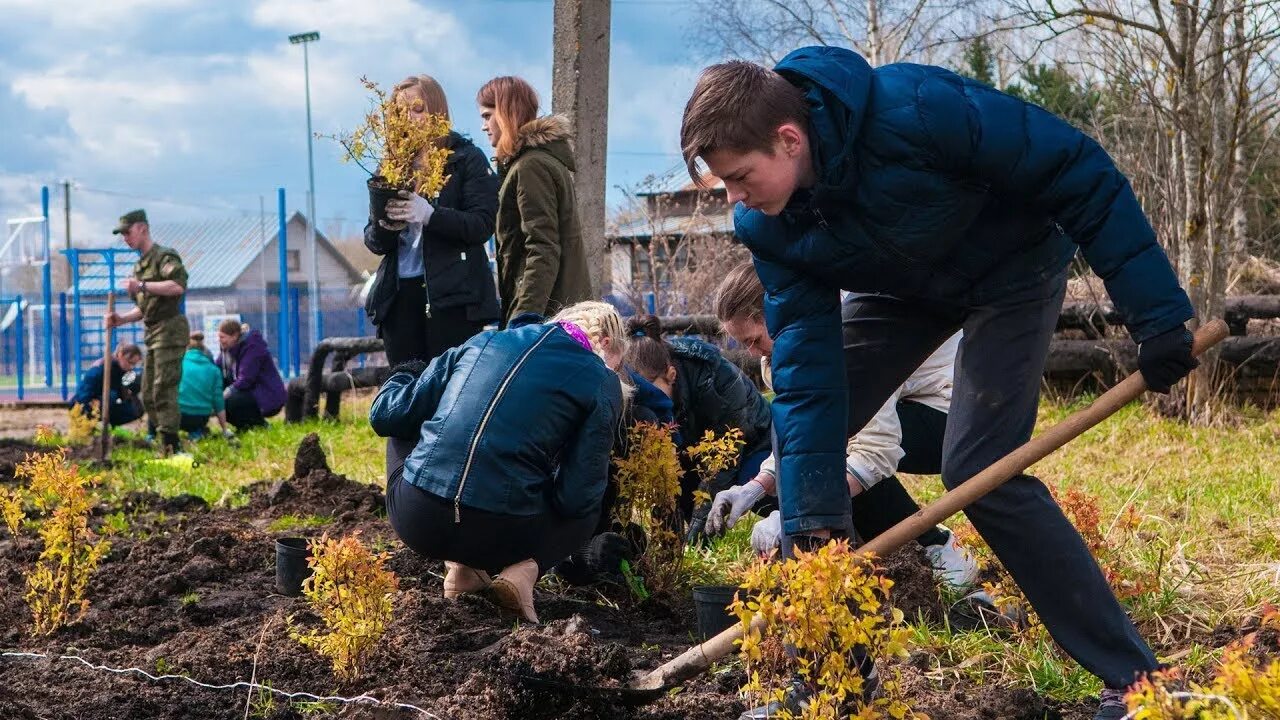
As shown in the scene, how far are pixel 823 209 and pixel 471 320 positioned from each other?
2948 millimetres

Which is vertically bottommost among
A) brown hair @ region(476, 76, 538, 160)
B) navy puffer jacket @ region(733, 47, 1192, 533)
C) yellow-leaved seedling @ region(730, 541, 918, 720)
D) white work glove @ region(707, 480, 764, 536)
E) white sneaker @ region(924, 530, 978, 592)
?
white sneaker @ region(924, 530, 978, 592)

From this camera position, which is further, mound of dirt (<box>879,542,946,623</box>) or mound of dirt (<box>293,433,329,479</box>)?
mound of dirt (<box>293,433,329,479</box>)

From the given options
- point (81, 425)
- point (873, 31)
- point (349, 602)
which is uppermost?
point (873, 31)

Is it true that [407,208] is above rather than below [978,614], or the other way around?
above

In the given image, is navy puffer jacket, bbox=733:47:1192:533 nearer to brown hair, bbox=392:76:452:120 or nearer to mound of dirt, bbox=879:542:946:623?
mound of dirt, bbox=879:542:946:623

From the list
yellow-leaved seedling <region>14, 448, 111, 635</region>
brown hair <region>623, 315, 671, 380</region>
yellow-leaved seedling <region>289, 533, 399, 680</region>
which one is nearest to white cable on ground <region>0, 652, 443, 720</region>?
yellow-leaved seedling <region>289, 533, 399, 680</region>

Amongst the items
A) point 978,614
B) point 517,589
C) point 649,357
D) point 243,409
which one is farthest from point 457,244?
point 243,409

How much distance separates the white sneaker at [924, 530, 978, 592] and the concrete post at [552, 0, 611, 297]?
230 centimetres

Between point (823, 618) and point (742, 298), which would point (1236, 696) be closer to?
point (823, 618)

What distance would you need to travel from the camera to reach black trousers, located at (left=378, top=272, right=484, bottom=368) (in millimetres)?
5266

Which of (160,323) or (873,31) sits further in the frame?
(873,31)

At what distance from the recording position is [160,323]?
9.12 m

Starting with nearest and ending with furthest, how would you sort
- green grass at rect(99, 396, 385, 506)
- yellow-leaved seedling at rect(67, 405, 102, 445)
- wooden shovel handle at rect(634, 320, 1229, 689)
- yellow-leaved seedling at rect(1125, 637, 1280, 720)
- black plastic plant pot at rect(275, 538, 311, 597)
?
1. yellow-leaved seedling at rect(1125, 637, 1280, 720)
2. wooden shovel handle at rect(634, 320, 1229, 689)
3. black plastic plant pot at rect(275, 538, 311, 597)
4. green grass at rect(99, 396, 385, 506)
5. yellow-leaved seedling at rect(67, 405, 102, 445)

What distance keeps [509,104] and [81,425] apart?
6.93 metres
